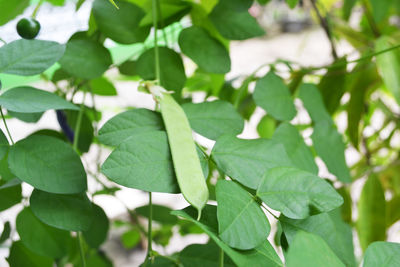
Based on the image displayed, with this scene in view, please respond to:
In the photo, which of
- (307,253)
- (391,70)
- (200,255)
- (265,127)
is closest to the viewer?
(307,253)

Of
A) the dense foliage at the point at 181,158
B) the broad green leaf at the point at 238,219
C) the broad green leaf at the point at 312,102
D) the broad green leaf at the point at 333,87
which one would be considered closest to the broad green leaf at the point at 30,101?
the dense foliage at the point at 181,158

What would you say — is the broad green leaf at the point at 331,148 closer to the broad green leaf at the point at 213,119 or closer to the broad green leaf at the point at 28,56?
the broad green leaf at the point at 213,119

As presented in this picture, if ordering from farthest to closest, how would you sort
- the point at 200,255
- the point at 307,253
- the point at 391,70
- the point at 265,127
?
the point at 265,127
the point at 391,70
the point at 200,255
the point at 307,253

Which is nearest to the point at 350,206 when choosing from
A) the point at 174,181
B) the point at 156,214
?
the point at 156,214

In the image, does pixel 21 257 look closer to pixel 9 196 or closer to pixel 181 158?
pixel 9 196

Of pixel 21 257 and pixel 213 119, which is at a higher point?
pixel 213 119

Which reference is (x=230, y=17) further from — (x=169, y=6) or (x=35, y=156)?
(x=35, y=156)

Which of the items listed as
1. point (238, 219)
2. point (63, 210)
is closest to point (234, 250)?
point (238, 219)
